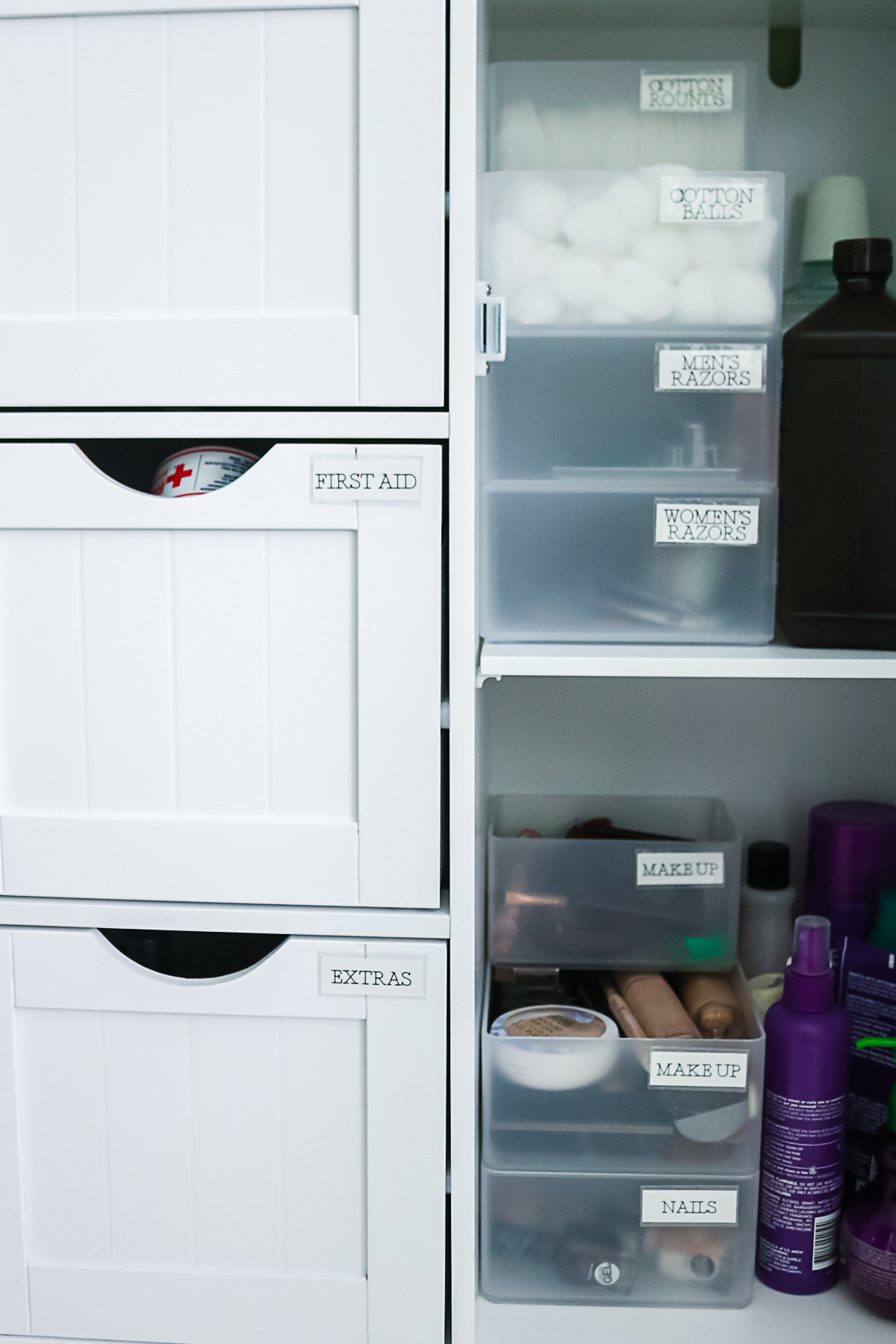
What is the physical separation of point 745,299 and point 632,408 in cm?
11

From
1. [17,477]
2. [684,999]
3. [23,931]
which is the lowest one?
[684,999]

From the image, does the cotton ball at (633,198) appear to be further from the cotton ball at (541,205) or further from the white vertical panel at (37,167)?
the white vertical panel at (37,167)

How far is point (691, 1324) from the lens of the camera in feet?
2.80

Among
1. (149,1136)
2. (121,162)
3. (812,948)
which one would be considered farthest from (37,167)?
(812,948)

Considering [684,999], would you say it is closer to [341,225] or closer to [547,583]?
[547,583]

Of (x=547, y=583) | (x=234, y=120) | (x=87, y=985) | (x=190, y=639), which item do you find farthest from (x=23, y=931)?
(x=234, y=120)

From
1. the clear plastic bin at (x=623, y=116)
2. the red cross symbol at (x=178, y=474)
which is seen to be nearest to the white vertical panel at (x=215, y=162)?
the red cross symbol at (x=178, y=474)

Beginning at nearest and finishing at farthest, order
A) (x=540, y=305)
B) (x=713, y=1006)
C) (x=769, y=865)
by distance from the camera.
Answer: (x=540, y=305), (x=713, y=1006), (x=769, y=865)

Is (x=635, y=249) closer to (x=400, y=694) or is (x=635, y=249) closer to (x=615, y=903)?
(x=400, y=694)

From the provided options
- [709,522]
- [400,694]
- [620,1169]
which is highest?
[709,522]

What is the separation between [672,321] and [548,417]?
0.11 meters

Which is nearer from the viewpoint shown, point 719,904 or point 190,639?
point 190,639

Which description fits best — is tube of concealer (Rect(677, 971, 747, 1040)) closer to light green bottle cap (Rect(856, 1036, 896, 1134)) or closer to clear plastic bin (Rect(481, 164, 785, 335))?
light green bottle cap (Rect(856, 1036, 896, 1134))

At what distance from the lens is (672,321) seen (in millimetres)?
804
